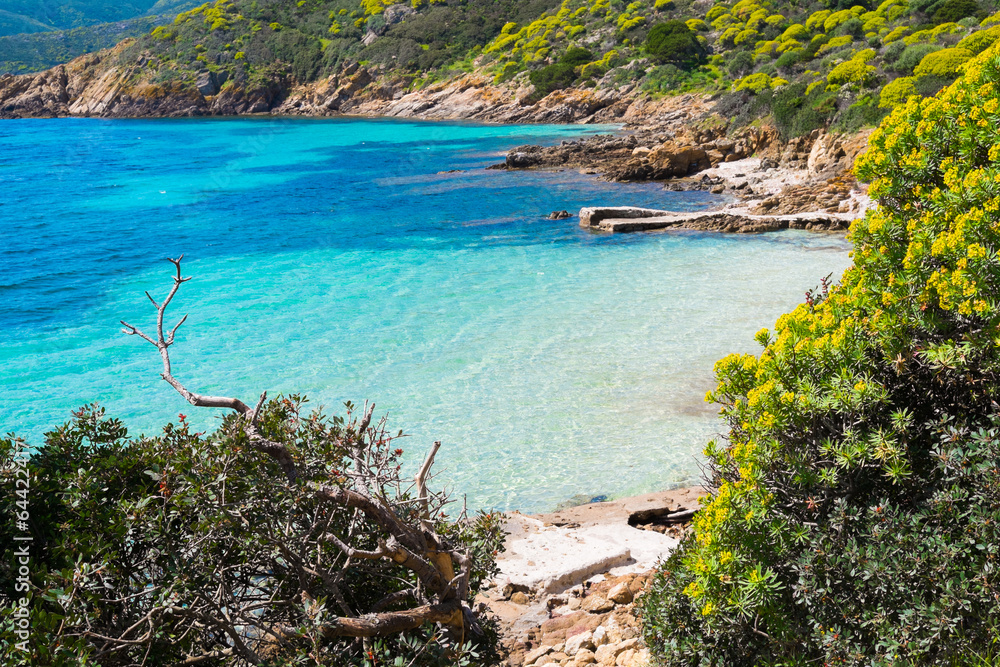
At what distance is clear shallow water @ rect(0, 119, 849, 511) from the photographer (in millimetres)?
10000

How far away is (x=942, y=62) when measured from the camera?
2803 centimetres

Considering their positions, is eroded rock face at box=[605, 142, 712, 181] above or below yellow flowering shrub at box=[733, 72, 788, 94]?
below

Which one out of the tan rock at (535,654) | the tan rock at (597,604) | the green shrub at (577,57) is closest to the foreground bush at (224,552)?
the tan rock at (535,654)

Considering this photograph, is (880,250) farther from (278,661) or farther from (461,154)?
(461,154)

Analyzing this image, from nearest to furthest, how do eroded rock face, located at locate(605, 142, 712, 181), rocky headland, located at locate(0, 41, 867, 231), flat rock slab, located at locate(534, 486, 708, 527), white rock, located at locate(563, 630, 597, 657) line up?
white rock, located at locate(563, 630, 597, 657)
flat rock slab, located at locate(534, 486, 708, 527)
rocky headland, located at locate(0, 41, 867, 231)
eroded rock face, located at locate(605, 142, 712, 181)

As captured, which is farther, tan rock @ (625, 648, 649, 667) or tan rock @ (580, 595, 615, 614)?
tan rock @ (580, 595, 615, 614)

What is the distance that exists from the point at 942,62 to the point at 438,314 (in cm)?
2474

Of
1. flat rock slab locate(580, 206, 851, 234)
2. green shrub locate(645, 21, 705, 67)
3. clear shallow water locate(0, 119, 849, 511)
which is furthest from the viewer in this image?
green shrub locate(645, 21, 705, 67)

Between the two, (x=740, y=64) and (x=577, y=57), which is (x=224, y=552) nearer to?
(x=740, y=64)

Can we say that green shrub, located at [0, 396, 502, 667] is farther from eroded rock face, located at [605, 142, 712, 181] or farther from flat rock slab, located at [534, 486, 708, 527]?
eroded rock face, located at [605, 142, 712, 181]

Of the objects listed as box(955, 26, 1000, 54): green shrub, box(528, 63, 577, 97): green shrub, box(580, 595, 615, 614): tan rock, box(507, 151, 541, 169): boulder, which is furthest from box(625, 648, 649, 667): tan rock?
box(528, 63, 577, 97): green shrub

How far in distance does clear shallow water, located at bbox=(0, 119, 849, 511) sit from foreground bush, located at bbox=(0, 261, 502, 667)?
4534 millimetres

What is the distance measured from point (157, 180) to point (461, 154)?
18.1 metres

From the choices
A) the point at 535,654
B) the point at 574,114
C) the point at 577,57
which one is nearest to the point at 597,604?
the point at 535,654
